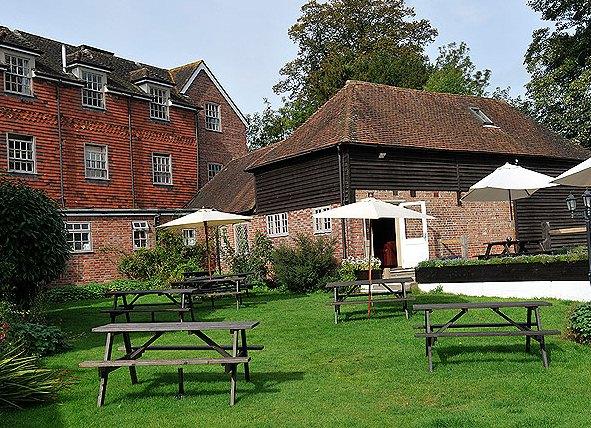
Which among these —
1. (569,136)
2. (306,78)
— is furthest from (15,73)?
(569,136)

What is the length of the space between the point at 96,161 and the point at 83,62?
4022mm

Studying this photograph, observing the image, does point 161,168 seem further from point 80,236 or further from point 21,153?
point 21,153

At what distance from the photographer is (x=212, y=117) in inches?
1286

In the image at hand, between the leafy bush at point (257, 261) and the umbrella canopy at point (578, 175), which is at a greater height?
the umbrella canopy at point (578, 175)

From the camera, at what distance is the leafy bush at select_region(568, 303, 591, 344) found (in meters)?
8.77

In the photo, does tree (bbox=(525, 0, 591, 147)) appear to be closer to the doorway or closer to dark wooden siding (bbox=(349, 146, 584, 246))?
dark wooden siding (bbox=(349, 146, 584, 246))

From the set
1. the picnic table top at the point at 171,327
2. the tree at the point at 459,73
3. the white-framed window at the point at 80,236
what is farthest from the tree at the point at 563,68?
the picnic table top at the point at 171,327

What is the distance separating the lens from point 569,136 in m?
32.5

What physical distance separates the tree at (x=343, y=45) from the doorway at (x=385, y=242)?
1728cm

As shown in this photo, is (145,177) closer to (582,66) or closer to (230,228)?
(230,228)

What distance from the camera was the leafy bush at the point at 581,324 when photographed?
877cm

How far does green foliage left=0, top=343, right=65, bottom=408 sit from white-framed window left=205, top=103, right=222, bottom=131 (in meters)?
25.4

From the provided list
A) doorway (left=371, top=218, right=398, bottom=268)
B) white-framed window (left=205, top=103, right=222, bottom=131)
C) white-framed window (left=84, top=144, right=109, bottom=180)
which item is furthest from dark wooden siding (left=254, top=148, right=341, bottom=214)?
white-framed window (left=205, top=103, right=222, bottom=131)

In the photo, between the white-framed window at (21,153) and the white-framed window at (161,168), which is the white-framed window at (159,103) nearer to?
the white-framed window at (161,168)
